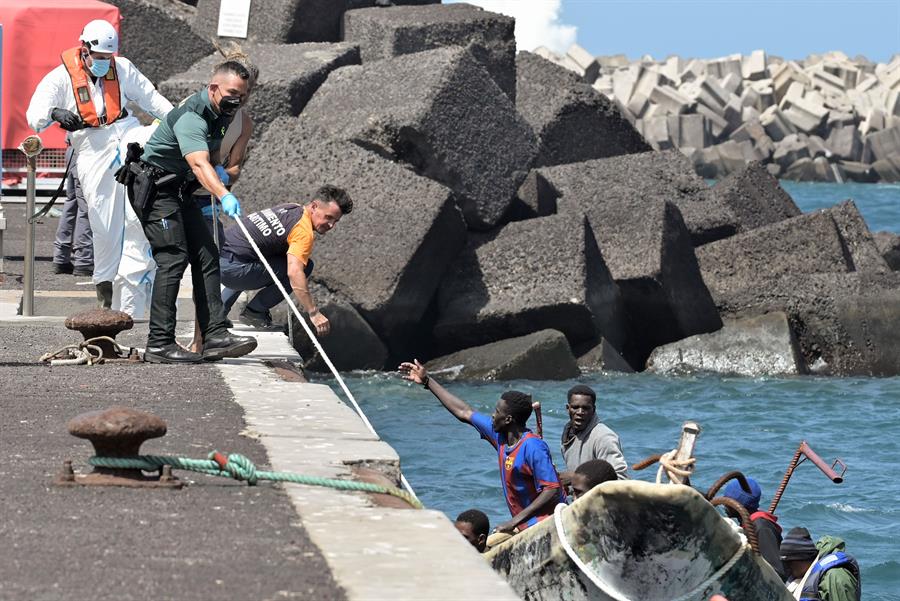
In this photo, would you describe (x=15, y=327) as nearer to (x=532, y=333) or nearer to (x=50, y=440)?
(x=50, y=440)

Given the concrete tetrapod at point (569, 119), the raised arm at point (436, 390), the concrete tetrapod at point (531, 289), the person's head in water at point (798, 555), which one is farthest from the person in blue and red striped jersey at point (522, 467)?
the concrete tetrapod at point (569, 119)

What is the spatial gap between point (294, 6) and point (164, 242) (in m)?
11.6

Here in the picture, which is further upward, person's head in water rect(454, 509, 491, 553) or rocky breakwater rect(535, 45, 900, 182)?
person's head in water rect(454, 509, 491, 553)

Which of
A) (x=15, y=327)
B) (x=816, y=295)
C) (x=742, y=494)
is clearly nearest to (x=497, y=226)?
(x=816, y=295)

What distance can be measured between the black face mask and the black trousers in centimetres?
48

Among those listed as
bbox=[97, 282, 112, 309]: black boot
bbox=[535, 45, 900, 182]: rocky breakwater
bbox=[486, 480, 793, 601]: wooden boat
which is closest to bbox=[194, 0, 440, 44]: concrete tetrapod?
bbox=[97, 282, 112, 309]: black boot

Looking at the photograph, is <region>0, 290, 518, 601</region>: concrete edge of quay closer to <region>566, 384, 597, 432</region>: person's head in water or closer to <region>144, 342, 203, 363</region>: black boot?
<region>144, 342, 203, 363</region>: black boot

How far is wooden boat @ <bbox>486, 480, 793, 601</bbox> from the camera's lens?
6062 millimetres

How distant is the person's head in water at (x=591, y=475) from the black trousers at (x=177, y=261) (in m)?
2.17

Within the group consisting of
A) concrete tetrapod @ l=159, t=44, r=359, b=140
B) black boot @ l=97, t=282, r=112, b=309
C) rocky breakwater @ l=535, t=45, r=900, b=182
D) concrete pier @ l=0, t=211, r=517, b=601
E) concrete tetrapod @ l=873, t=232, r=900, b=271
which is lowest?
rocky breakwater @ l=535, t=45, r=900, b=182

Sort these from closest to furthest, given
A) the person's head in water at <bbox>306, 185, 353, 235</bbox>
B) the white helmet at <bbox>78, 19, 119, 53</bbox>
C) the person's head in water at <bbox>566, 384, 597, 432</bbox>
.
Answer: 1. the person's head in water at <bbox>566, 384, 597, 432</bbox>
2. the person's head in water at <bbox>306, 185, 353, 235</bbox>
3. the white helmet at <bbox>78, 19, 119, 53</bbox>

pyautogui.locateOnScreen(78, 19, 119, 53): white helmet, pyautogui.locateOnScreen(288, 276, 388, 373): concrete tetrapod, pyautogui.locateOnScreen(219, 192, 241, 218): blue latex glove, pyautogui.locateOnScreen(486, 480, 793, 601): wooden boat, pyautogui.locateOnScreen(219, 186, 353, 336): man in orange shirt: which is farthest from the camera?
pyautogui.locateOnScreen(288, 276, 388, 373): concrete tetrapod

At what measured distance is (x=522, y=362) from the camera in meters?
14.8

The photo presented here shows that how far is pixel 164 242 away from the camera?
8.33m
